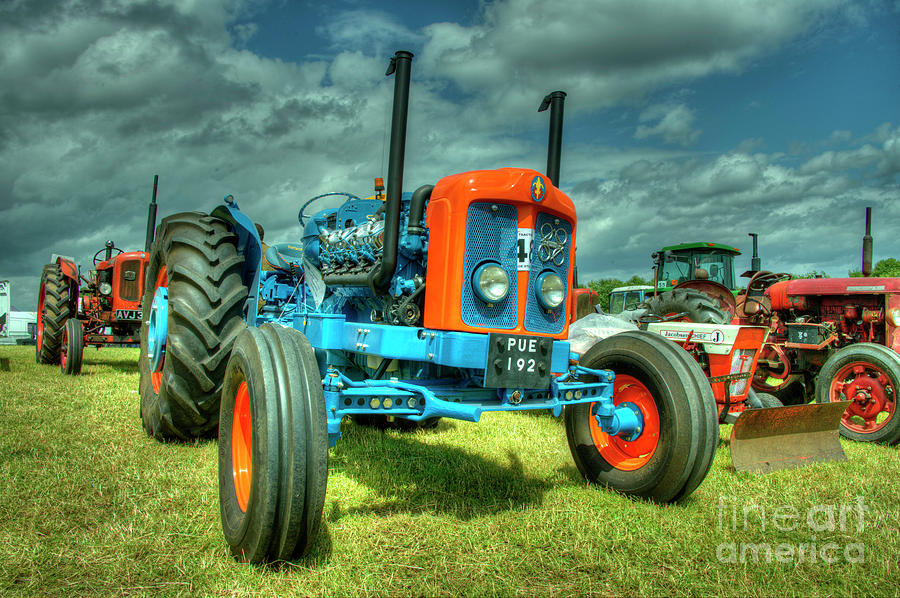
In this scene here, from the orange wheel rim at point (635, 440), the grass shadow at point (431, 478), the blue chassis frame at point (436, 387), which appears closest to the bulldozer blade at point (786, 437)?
the orange wheel rim at point (635, 440)

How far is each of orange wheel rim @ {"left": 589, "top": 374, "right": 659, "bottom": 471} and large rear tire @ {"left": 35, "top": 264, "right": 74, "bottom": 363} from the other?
29.3 ft

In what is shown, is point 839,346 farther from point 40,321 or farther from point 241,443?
point 40,321

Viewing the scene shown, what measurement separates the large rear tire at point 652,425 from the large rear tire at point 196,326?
2.28m

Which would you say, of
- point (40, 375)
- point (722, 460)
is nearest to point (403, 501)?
point (722, 460)

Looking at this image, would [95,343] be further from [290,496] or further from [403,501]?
[290,496]

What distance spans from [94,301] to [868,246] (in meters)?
13.4

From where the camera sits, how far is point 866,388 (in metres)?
5.48

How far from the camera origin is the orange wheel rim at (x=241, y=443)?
8.40 ft

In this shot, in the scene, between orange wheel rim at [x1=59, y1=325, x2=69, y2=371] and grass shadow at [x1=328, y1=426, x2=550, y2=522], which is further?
orange wheel rim at [x1=59, y1=325, x2=69, y2=371]

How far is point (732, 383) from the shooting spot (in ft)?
15.8

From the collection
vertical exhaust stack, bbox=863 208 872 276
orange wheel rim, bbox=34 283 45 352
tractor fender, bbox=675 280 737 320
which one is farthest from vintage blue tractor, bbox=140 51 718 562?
vertical exhaust stack, bbox=863 208 872 276

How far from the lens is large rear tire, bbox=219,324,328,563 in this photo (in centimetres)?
211

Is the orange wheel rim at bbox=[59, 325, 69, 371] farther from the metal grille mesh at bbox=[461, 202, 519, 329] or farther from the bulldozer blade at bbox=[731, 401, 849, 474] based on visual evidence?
the bulldozer blade at bbox=[731, 401, 849, 474]

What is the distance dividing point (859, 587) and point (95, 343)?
380 inches
